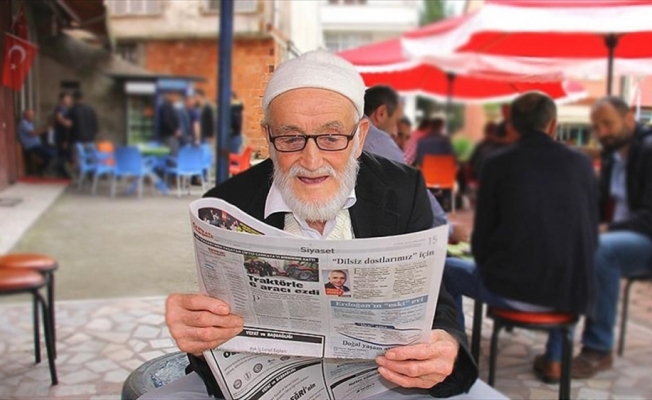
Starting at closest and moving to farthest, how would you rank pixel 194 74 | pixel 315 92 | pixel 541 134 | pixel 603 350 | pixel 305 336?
pixel 305 336 → pixel 315 92 → pixel 541 134 → pixel 603 350 → pixel 194 74

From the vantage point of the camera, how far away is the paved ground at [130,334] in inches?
87.0

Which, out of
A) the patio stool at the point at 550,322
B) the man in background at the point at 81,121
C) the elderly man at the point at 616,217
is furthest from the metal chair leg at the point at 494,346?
the man in background at the point at 81,121

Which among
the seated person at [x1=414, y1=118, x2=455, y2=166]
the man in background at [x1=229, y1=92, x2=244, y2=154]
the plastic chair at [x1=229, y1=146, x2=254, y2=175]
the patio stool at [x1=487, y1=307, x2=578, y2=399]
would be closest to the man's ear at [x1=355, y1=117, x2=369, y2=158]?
the plastic chair at [x1=229, y1=146, x2=254, y2=175]

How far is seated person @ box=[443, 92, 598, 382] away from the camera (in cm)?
244

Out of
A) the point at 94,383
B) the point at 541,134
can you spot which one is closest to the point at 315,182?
the point at 541,134

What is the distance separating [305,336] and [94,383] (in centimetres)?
199

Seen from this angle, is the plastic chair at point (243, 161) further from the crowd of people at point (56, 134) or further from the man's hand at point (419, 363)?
the crowd of people at point (56, 134)

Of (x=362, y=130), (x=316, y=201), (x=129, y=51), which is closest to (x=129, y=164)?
(x=362, y=130)

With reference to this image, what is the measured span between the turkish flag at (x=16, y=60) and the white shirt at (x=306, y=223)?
1.30 meters

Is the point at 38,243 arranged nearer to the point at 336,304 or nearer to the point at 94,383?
the point at 94,383

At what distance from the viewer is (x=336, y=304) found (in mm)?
1190

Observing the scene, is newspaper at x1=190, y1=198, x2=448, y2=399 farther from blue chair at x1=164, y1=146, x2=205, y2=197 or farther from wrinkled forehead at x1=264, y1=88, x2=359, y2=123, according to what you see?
blue chair at x1=164, y1=146, x2=205, y2=197

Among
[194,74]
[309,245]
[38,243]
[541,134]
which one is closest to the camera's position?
[309,245]

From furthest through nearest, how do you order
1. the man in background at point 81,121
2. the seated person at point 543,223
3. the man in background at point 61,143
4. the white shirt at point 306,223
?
the man in background at point 81,121 → the man in background at point 61,143 → the seated person at point 543,223 → the white shirt at point 306,223
